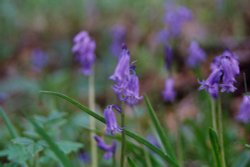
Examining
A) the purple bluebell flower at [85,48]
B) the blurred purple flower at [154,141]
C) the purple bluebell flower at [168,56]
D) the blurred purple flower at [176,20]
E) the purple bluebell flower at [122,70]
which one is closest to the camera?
the purple bluebell flower at [122,70]

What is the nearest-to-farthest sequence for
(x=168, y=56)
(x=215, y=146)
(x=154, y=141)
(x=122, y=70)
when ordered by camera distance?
(x=122, y=70), (x=215, y=146), (x=168, y=56), (x=154, y=141)

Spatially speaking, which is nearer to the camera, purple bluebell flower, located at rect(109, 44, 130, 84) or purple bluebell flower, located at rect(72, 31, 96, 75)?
purple bluebell flower, located at rect(109, 44, 130, 84)

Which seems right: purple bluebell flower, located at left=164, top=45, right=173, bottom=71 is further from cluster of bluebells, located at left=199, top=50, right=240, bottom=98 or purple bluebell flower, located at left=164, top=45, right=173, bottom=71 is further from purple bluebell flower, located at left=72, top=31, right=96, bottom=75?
cluster of bluebells, located at left=199, top=50, right=240, bottom=98

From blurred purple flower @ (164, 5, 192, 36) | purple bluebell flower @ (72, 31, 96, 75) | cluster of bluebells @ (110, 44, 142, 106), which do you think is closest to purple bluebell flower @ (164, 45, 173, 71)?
purple bluebell flower @ (72, 31, 96, 75)

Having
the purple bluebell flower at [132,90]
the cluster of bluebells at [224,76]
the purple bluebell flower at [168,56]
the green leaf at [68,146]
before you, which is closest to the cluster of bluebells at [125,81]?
the purple bluebell flower at [132,90]

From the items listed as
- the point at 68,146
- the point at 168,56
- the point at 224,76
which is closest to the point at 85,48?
the point at 168,56

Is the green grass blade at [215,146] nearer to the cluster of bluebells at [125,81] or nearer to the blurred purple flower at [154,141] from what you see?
the cluster of bluebells at [125,81]

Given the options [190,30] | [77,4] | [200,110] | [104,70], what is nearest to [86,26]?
[77,4]

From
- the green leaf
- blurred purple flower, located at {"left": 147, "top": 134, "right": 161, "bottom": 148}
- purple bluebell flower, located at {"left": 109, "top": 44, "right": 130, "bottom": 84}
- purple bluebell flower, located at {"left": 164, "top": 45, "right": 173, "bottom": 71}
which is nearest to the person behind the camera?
purple bluebell flower, located at {"left": 109, "top": 44, "right": 130, "bottom": 84}

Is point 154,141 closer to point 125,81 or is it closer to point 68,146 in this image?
point 68,146
